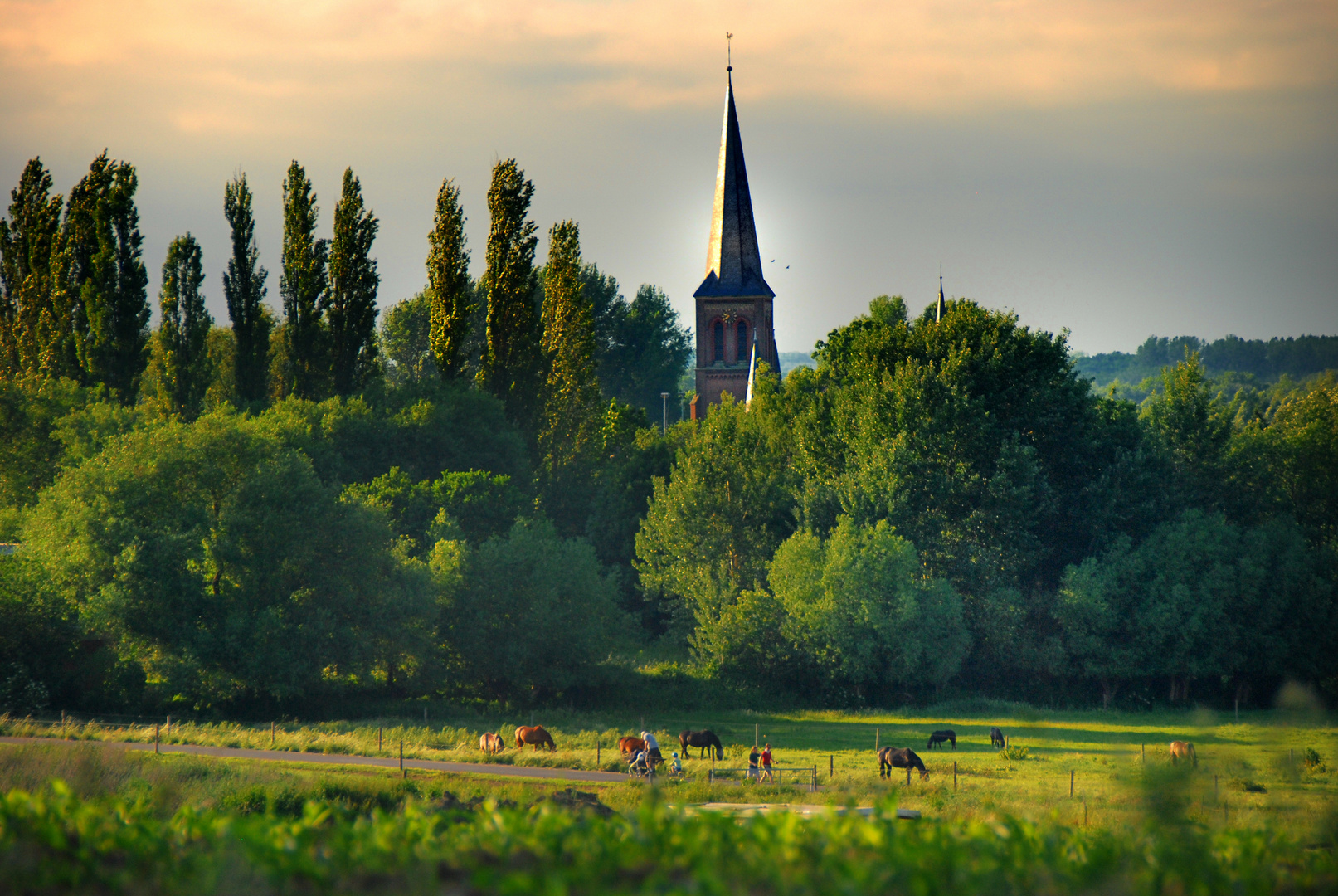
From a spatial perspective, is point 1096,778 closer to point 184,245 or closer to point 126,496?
point 126,496

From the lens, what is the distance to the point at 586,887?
9.23 m

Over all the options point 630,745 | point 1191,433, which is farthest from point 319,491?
point 1191,433

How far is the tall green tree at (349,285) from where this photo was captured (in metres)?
61.2

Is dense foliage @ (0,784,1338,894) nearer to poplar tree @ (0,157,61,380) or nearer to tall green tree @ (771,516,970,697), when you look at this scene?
tall green tree @ (771,516,970,697)

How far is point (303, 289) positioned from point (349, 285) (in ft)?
8.10

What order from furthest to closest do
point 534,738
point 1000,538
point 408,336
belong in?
point 408,336, point 1000,538, point 534,738

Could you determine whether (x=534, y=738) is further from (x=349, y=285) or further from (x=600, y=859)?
(x=349, y=285)

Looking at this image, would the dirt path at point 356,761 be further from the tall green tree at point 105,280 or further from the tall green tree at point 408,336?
the tall green tree at point 408,336

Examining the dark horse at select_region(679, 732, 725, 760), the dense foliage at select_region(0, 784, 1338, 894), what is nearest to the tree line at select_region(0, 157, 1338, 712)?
the dark horse at select_region(679, 732, 725, 760)

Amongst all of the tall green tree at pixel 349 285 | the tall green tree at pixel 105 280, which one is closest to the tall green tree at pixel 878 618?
the tall green tree at pixel 349 285

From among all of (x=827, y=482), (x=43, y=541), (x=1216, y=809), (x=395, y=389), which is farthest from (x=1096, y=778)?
(x=395, y=389)

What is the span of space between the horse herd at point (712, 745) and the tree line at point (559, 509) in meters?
10.1

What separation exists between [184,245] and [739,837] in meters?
60.4

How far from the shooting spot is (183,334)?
60781mm
